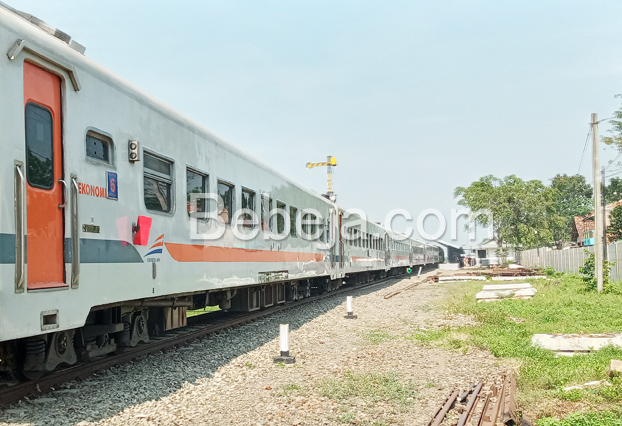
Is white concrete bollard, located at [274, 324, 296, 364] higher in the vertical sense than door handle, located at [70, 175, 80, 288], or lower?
lower

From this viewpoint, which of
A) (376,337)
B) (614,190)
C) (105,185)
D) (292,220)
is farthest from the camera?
(614,190)

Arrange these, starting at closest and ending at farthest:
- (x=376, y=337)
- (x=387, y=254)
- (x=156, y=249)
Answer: (x=156, y=249) < (x=376, y=337) < (x=387, y=254)

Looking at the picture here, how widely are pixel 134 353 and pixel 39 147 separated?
3.50 metres

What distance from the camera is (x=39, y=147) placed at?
5008 mm

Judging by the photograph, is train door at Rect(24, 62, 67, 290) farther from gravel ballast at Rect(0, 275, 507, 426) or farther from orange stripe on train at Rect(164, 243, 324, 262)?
orange stripe on train at Rect(164, 243, 324, 262)

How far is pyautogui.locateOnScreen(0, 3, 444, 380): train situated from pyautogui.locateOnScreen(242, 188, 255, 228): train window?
2.6 inches

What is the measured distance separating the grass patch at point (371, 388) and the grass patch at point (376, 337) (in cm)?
282

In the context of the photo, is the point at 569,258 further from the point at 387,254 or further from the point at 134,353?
the point at 134,353

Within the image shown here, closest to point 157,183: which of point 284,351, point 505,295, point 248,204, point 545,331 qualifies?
point 284,351

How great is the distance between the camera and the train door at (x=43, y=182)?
15.8 ft

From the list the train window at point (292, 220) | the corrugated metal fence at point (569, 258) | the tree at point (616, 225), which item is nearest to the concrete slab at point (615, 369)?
the train window at point (292, 220)

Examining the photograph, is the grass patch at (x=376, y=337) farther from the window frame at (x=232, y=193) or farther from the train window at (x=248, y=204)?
the window frame at (x=232, y=193)

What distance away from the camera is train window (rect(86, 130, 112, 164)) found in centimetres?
571

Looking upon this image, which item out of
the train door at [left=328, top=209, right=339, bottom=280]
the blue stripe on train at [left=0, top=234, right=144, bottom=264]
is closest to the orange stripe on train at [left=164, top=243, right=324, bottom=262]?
the blue stripe on train at [left=0, top=234, right=144, bottom=264]
